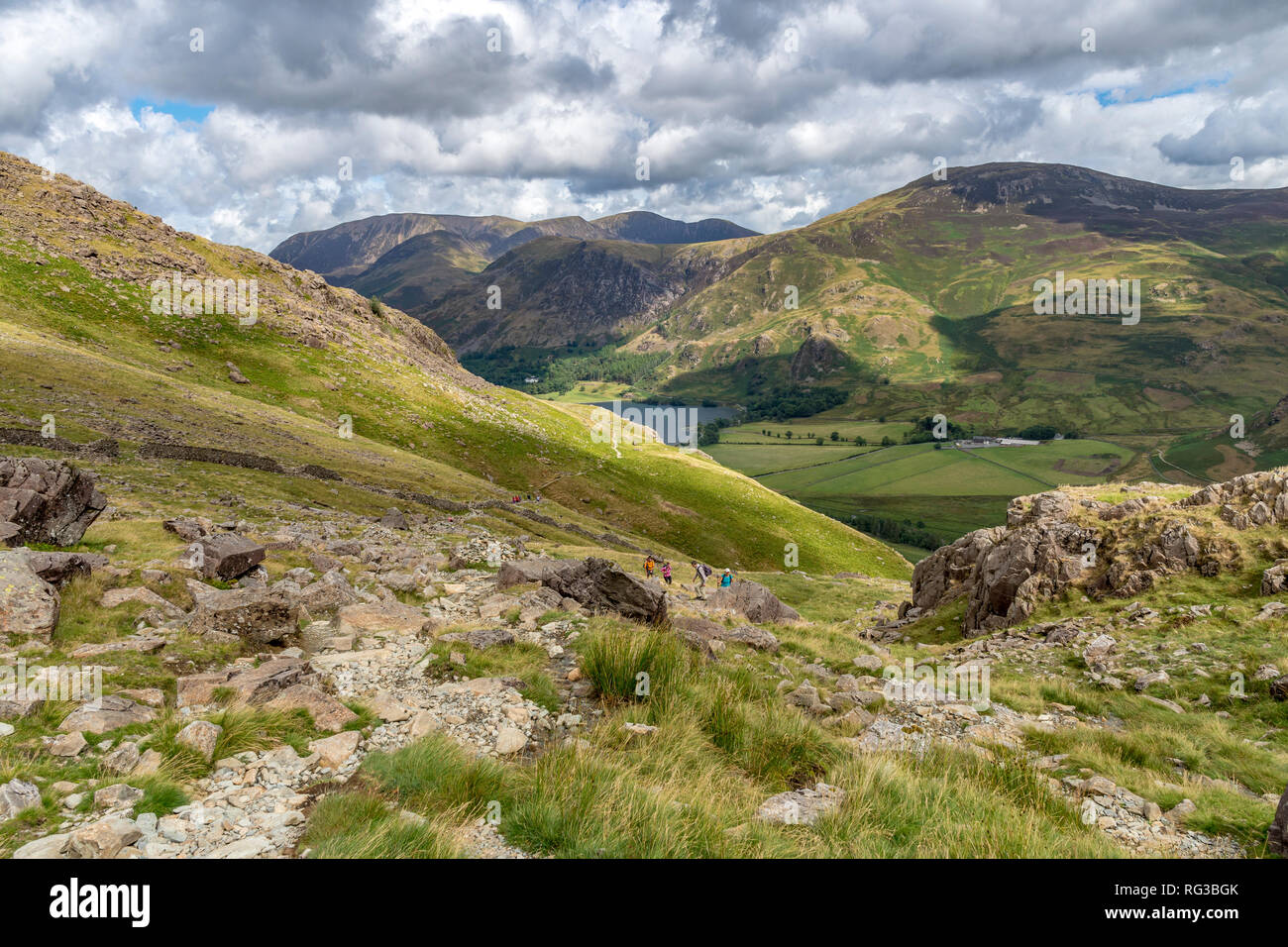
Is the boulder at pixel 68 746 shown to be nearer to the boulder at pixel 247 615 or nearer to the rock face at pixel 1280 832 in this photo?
the boulder at pixel 247 615

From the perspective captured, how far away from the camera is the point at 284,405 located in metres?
77.5

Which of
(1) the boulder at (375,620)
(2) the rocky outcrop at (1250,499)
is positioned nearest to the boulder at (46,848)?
(1) the boulder at (375,620)

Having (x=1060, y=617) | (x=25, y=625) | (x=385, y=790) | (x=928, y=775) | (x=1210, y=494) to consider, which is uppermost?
(x=1210, y=494)

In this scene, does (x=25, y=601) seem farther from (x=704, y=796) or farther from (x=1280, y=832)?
(x=1280, y=832)

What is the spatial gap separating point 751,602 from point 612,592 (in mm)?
12189

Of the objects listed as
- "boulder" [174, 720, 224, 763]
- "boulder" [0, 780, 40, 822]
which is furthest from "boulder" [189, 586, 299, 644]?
"boulder" [0, 780, 40, 822]

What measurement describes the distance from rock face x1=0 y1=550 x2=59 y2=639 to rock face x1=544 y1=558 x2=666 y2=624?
11126 mm

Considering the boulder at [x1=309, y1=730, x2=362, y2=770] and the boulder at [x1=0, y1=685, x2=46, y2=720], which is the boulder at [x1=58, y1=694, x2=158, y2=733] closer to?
the boulder at [x1=0, y1=685, x2=46, y2=720]

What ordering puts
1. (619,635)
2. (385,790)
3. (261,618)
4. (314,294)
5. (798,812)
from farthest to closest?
1. (314,294)
2. (261,618)
3. (619,635)
4. (798,812)
5. (385,790)

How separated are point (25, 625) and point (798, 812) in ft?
41.1

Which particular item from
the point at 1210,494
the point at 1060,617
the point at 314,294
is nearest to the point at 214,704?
the point at 1060,617

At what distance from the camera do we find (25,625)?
9.70 m

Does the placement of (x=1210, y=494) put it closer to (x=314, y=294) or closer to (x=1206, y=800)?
(x=1206, y=800)
